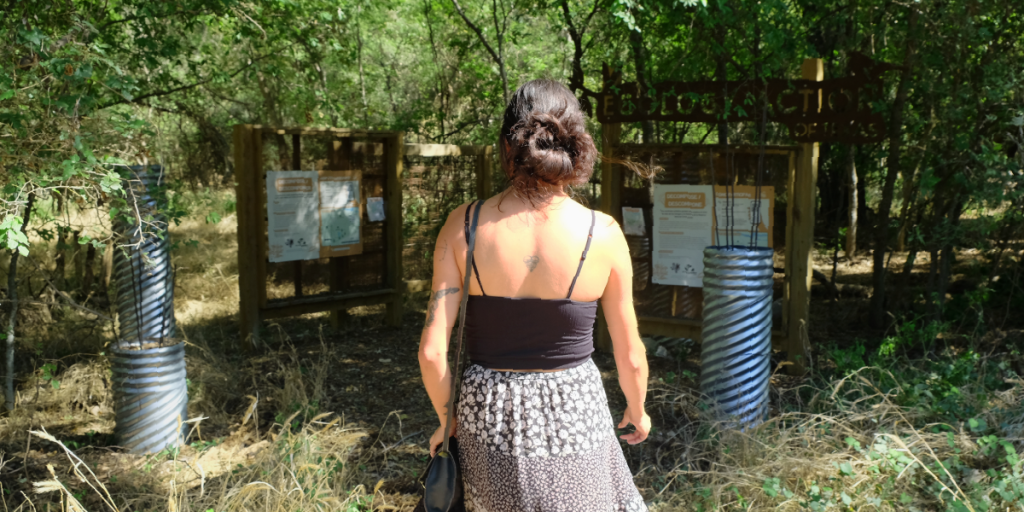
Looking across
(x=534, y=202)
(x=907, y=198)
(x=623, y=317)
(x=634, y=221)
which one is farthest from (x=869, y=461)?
(x=907, y=198)

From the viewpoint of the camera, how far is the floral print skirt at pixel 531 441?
2.16 metres

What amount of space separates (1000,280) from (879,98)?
9.74 feet

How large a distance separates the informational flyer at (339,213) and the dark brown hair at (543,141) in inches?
191

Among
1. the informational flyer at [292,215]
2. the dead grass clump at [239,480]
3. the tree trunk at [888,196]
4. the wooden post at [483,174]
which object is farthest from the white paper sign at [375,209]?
the tree trunk at [888,196]

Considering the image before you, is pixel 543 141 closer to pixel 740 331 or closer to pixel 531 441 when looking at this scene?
pixel 531 441

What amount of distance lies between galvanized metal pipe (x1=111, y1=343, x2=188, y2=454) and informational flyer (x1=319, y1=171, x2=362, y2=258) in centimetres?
253

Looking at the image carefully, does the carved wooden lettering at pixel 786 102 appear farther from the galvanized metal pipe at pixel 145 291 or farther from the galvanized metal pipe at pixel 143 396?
the galvanized metal pipe at pixel 143 396

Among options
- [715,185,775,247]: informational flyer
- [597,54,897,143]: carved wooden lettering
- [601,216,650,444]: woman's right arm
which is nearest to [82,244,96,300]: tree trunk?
[597,54,897,143]: carved wooden lettering

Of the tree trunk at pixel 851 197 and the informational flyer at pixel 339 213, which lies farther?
the tree trunk at pixel 851 197

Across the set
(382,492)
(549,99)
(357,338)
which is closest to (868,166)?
(357,338)

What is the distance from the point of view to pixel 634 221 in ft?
19.5

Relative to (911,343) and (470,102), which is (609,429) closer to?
(911,343)

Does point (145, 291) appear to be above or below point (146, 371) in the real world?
above

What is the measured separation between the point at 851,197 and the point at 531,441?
766cm
